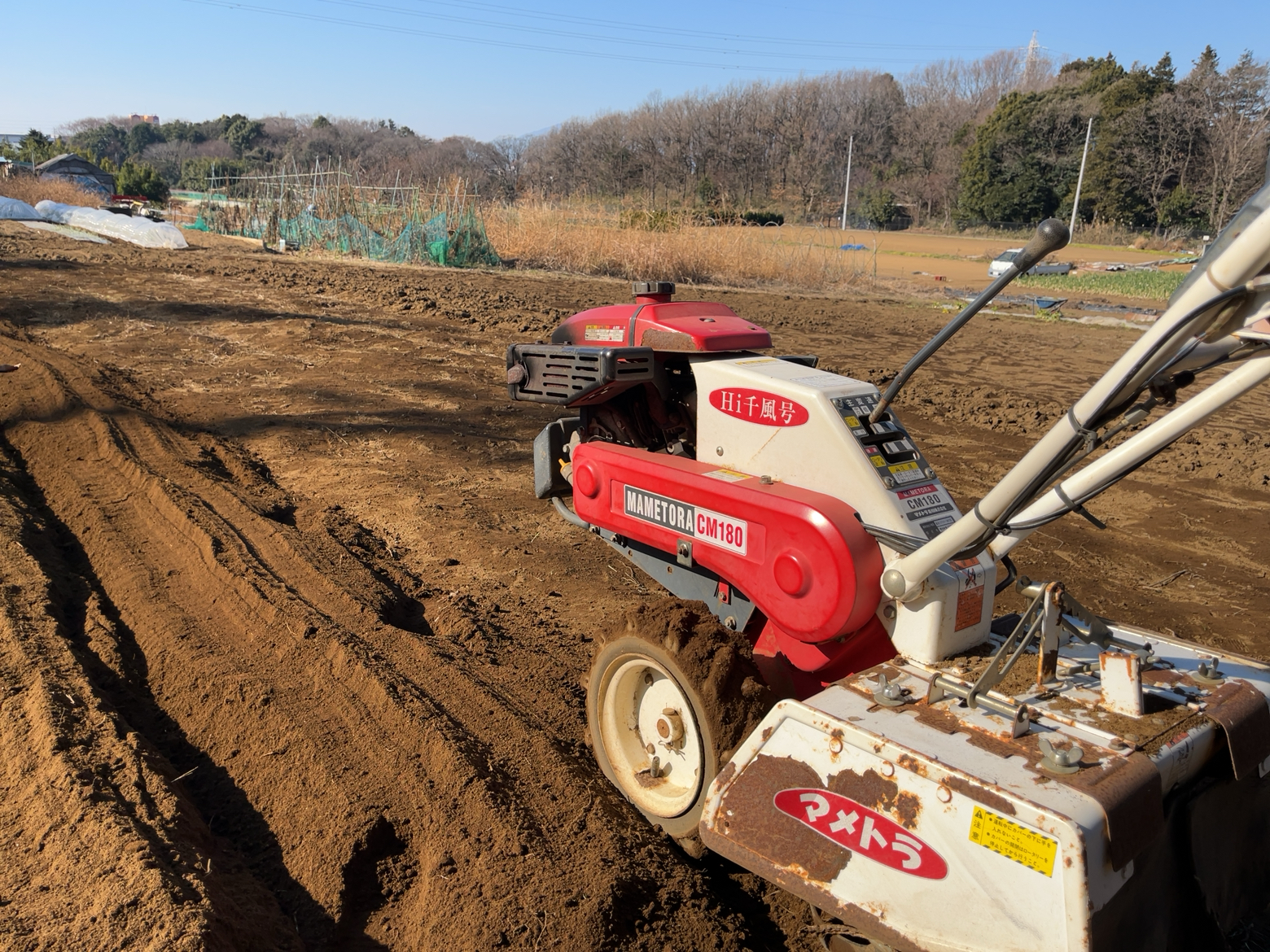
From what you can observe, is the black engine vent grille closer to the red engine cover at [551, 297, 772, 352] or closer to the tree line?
the red engine cover at [551, 297, 772, 352]

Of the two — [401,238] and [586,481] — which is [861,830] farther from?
[401,238]

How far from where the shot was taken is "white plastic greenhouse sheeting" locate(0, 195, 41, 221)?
27578 mm

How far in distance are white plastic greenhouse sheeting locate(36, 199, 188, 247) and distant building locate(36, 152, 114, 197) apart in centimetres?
1474

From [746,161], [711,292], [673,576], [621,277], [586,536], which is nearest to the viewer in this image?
[673,576]

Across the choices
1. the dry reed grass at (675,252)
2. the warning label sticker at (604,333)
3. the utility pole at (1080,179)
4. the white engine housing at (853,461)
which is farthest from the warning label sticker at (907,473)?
the utility pole at (1080,179)

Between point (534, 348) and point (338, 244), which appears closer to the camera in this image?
point (534, 348)

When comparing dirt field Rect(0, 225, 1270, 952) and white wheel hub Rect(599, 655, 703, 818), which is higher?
white wheel hub Rect(599, 655, 703, 818)

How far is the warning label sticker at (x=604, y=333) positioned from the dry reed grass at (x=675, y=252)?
17245mm

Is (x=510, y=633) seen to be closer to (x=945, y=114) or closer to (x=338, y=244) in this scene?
(x=338, y=244)

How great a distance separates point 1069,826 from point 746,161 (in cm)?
5334

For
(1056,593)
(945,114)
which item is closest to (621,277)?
(1056,593)

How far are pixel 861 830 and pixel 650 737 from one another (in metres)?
1.07

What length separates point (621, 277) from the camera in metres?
21.8

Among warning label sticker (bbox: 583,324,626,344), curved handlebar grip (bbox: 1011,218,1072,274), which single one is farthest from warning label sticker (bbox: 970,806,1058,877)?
warning label sticker (bbox: 583,324,626,344)
